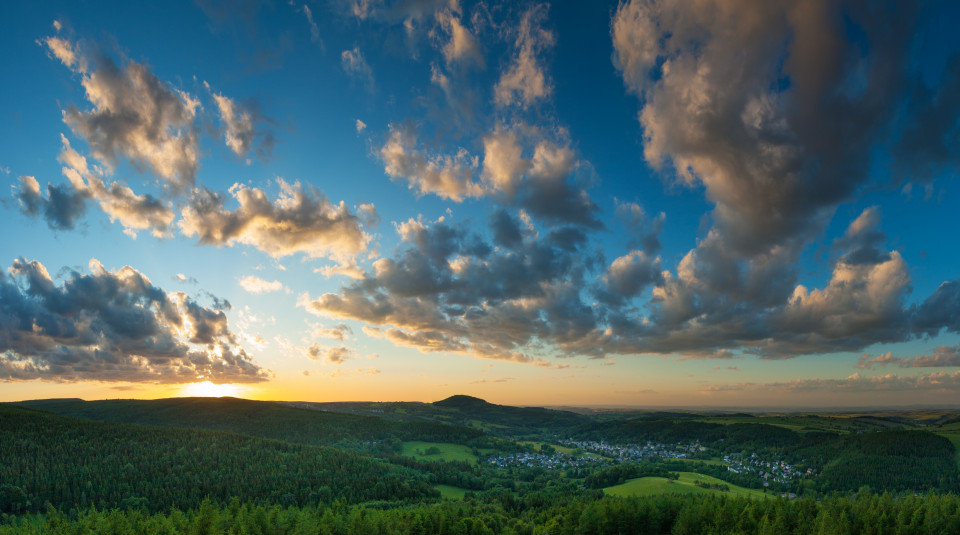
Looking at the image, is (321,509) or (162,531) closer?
(162,531)

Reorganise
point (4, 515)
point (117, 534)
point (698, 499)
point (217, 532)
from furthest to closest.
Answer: point (4, 515)
point (698, 499)
point (117, 534)
point (217, 532)

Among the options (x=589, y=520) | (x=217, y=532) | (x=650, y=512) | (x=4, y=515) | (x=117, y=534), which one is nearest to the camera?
(x=217, y=532)

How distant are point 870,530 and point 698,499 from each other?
59360 mm

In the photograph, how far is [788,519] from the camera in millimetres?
127875

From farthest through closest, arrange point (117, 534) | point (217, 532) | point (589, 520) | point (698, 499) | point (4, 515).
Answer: point (4, 515) → point (698, 499) → point (589, 520) → point (117, 534) → point (217, 532)

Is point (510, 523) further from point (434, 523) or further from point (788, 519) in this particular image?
point (788, 519)

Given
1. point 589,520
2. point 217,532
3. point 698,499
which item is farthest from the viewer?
point 698,499

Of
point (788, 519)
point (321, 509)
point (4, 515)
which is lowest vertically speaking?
point (4, 515)

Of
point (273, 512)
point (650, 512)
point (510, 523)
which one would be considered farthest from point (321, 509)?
point (650, 512)

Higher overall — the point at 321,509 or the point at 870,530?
the point at 870,530

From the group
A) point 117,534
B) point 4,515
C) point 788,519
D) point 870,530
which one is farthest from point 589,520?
point 4,515

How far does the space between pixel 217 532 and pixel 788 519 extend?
160 meters

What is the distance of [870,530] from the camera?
11062 cm

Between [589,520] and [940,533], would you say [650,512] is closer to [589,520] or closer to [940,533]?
[589,520]
